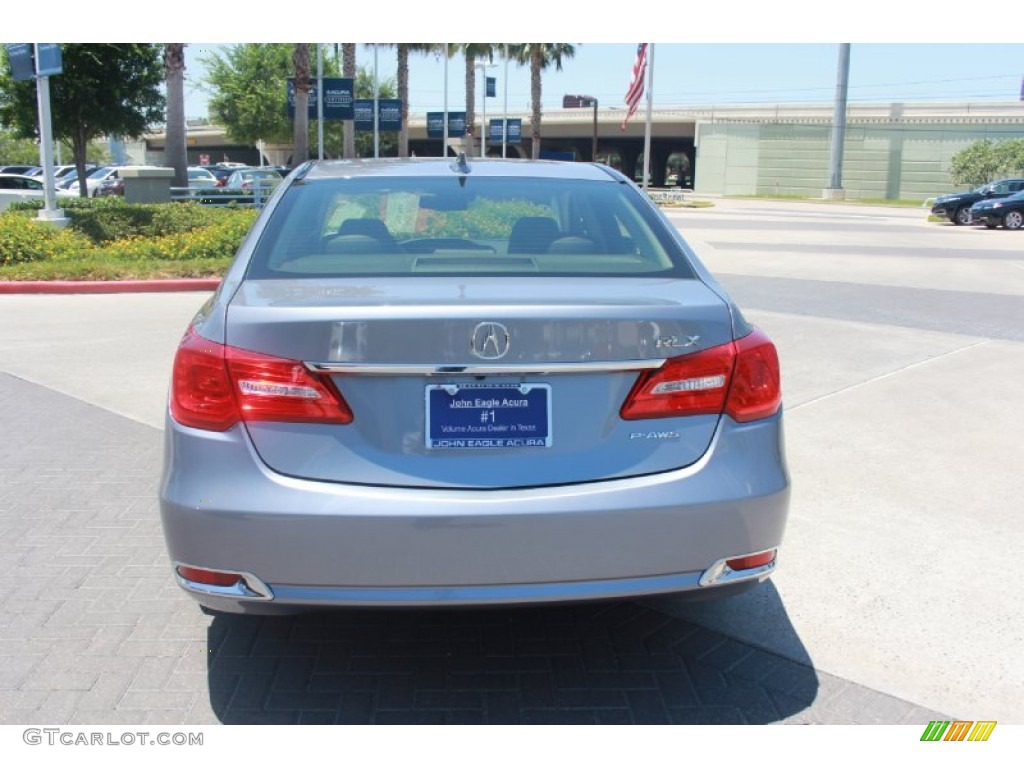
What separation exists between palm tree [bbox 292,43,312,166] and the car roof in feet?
73.1

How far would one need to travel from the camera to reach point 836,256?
19.8 m

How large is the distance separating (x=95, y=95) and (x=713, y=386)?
22756 millimetres

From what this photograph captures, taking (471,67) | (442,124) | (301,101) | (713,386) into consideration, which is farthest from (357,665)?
(442,124)

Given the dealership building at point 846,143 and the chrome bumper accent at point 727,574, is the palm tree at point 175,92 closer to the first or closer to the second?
the chrome bumper accent at point 727,574

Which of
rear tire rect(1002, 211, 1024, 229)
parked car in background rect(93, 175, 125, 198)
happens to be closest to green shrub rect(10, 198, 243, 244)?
parked car in background rect(93, 175, 125, 198)

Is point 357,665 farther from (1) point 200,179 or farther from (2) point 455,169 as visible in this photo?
(1) point 200,179

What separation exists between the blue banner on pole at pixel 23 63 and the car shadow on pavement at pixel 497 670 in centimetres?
1688

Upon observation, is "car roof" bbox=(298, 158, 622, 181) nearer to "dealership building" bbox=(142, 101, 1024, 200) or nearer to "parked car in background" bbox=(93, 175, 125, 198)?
"parked car in background" bbox=(93, 175, 125, 198)

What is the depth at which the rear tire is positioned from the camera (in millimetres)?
31078

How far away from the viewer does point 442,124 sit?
49.0 meters

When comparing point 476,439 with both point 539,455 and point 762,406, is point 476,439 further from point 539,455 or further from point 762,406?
point 762,406

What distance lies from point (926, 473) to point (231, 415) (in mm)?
4323

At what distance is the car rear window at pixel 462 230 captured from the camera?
363cm

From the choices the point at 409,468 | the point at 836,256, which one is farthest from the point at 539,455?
the point at 836,256
